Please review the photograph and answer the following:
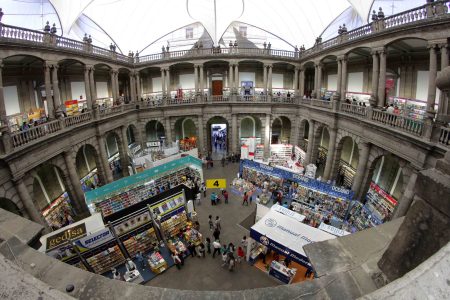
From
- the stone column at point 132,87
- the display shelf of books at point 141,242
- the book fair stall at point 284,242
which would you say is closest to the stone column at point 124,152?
the stone column at point 132,87

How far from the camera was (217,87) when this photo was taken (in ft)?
98.1

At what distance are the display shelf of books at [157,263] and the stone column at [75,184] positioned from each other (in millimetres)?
8372

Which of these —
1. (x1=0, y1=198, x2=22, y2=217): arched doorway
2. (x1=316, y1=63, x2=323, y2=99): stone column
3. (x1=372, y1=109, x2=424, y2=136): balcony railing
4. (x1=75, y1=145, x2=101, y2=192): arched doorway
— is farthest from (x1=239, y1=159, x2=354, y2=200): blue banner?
(x1=0, y1=198, x2=22, y2=217): arched doorway

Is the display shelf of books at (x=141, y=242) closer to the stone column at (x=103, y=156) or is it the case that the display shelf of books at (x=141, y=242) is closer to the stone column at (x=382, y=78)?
the stone column at (x=103, y=156)

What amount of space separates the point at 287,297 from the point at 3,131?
14.3m

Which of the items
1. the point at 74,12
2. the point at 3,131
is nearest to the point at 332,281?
the point at 3,131

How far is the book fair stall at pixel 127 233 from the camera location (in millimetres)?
10719

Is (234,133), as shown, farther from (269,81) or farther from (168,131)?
(168,131)

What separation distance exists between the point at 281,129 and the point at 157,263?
23.8 m

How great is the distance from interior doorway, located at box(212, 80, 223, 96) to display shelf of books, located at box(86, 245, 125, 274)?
22.2m

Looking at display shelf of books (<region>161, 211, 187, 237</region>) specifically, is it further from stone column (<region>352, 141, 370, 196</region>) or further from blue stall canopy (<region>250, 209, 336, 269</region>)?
stone column (<region>352, 141, 370, 196</region>)

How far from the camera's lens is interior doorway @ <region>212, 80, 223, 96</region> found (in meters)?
29.8

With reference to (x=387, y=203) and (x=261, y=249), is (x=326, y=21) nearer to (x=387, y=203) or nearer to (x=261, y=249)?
(x=387, y=203)

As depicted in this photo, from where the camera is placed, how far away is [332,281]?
2.56 m
